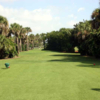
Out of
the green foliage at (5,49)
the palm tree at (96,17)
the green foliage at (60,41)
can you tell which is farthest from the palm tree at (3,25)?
the green foliage at (60,41)

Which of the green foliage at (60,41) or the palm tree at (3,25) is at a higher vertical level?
the palm tree at (3,25)

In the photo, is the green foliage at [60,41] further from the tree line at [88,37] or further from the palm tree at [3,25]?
the palm tree at [3,25]

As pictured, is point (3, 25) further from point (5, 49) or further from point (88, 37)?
point (88, 37)

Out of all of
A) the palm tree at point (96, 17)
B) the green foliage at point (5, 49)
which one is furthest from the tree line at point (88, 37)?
the green foliage at point (5, 49)

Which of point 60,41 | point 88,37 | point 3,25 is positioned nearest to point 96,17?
point 88,37

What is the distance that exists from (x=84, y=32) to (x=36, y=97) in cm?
3588

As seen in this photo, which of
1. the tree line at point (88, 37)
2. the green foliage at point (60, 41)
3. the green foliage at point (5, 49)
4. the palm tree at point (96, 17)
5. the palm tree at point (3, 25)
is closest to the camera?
the tree line at point (88, 37)

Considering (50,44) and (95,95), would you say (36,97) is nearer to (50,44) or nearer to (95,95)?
(95,95)

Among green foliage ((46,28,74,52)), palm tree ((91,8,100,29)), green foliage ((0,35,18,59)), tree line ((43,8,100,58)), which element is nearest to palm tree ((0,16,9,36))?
green foliage ((0,35,18,59))

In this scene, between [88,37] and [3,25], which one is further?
[88,37]

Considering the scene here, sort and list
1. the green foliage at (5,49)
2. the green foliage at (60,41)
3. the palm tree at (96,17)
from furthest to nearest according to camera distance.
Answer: the green foliage at (60,41) < the palm tree at (96,17) < the green foliage at (5,49)

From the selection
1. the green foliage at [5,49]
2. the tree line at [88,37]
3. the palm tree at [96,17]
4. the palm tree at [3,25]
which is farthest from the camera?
the palm tree at [3,25]

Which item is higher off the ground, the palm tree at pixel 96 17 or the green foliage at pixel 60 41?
the palm tree at pixel 96 17

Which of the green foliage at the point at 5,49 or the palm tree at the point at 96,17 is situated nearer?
the green foliage at the point at 5,49
